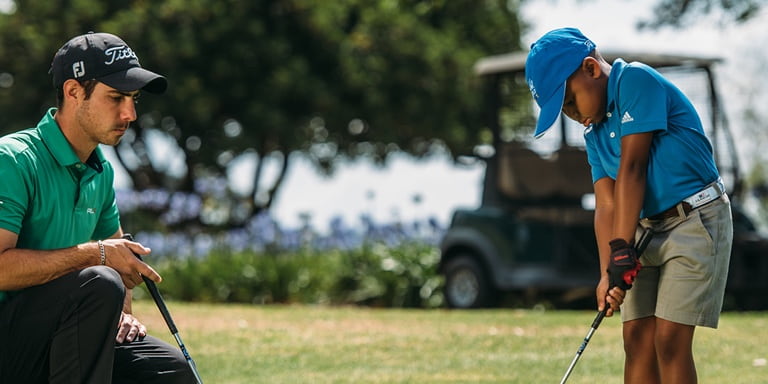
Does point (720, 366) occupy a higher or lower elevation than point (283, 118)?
lower

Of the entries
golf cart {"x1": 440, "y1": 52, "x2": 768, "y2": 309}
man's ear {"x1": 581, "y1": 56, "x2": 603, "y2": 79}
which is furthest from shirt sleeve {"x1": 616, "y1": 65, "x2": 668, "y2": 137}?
golf cart {"x1": 440, "y1": 52, "x2": 768, "y2": 309}

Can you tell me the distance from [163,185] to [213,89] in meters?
4.39

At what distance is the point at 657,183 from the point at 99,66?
1.98 meters

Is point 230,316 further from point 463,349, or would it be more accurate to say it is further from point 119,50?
point 119,50

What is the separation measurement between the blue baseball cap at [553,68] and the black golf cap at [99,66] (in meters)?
1.33

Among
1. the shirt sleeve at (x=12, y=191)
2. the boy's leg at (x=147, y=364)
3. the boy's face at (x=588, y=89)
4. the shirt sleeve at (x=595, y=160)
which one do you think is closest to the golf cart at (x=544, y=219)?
the shirt sleeve at (x=595, y=160)

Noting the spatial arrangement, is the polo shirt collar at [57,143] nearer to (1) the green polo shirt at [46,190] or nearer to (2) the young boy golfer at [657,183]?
(1) the green polo shirt at [46,190]

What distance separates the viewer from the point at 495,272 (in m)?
12.1

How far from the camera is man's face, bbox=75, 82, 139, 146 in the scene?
4.20 metres

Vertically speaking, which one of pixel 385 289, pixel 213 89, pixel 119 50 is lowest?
pixel 385 289

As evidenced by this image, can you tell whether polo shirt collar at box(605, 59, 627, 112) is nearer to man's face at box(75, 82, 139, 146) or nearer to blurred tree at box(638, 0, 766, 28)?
man's face at box(75, 82, 139, 146)

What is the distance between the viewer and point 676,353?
4359 mm

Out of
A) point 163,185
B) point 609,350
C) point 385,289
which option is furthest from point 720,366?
point 163,185

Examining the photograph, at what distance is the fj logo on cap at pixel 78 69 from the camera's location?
4160mm
